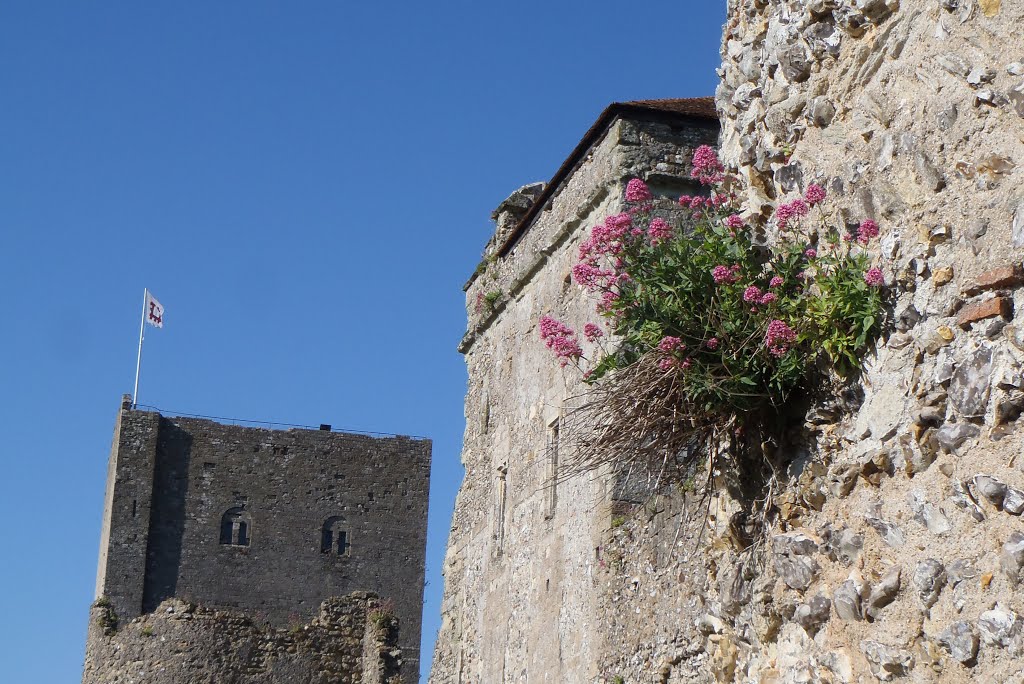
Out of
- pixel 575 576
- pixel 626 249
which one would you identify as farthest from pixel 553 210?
pixel 626 249

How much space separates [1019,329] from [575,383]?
593cm

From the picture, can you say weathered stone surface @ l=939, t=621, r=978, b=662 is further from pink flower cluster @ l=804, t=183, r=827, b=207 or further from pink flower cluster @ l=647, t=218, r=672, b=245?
pink flower cluster @ l=647, t=218, r=672, b=245

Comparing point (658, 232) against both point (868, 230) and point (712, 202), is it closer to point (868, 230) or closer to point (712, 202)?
point (712, 202)

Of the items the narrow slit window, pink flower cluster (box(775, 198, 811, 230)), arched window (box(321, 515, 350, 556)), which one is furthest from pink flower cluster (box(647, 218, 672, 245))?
arched window (box(321, 515, 350, 556))

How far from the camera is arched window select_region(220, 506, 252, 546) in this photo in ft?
108

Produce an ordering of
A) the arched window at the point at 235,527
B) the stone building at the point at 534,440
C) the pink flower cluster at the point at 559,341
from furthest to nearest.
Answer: the arched window at the point at 235,527 < the stone building at the point at 534,440 < the pink flower cluster at the point at 559,341

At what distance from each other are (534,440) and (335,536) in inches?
911

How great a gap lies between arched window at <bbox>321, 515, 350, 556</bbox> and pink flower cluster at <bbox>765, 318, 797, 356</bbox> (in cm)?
2883

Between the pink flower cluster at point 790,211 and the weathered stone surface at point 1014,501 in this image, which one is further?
the pink flower cluster at point 790,211

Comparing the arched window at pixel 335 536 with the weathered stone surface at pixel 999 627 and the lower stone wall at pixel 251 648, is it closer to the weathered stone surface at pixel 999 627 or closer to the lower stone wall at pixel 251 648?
the lower stone wall at pixel 251 648

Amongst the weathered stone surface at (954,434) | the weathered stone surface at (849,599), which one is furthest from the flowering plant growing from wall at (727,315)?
the weathered stone surface at (849,599)

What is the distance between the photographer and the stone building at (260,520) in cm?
3256

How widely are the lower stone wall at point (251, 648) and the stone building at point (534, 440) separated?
10.5 meters

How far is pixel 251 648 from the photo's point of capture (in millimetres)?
23578
